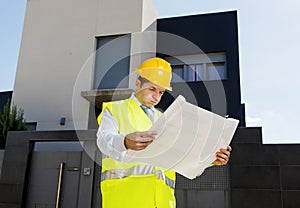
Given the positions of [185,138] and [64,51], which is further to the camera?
[64,51]

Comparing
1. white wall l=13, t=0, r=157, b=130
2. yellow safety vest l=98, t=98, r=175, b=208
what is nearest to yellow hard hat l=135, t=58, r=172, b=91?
yellow safety vest l=98, t=98, r=175, b=208

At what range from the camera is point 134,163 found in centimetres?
145

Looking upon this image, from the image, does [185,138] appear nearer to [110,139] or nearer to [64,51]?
[110,139]

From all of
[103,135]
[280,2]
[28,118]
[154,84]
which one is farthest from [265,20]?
[28,118]

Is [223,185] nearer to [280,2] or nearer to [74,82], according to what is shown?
[280,2]

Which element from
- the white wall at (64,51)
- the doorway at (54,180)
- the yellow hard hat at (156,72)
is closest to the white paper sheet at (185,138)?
the yellow hard hat at (156,72)

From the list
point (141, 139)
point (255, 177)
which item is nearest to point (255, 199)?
point (255, 177)

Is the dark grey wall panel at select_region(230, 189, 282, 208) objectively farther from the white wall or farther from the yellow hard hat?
the yellow hard hat

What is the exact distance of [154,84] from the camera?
62.5 inches

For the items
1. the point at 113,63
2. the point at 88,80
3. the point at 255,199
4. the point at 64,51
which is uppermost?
the point at 64,51

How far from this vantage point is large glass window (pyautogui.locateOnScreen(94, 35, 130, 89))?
7.67m

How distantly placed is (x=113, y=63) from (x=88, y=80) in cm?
75

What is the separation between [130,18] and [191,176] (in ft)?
22.8

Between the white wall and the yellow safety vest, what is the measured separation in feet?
20.0
